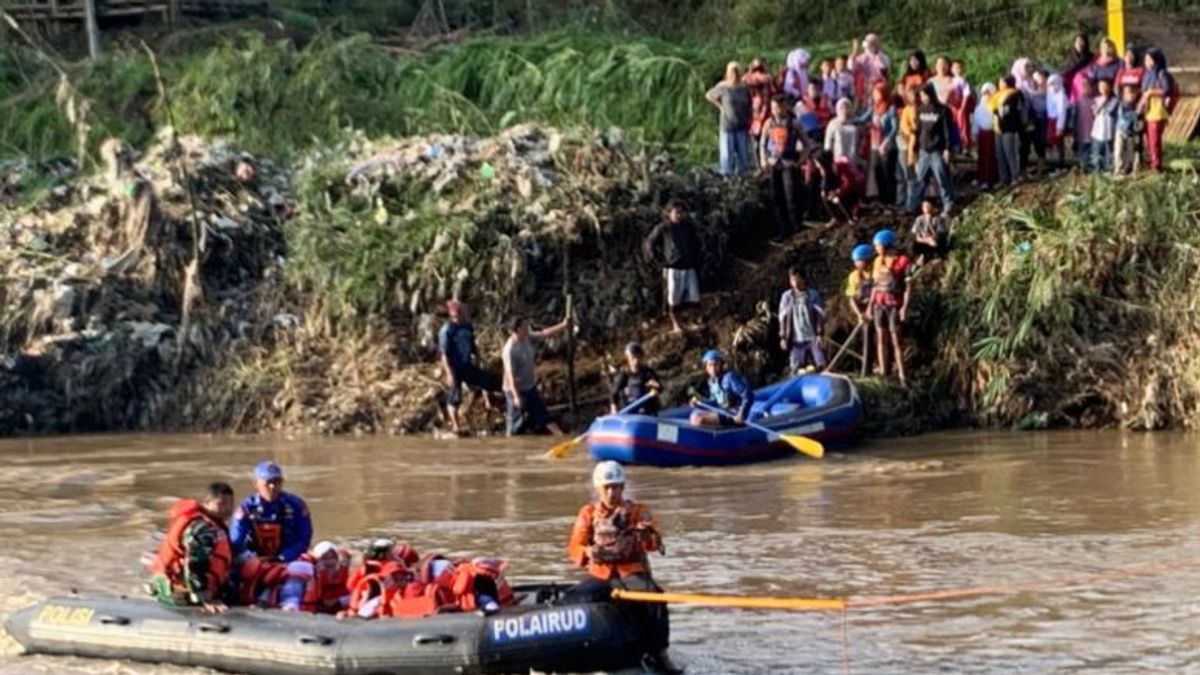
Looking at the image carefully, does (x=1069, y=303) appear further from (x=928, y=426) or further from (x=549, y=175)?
(x=549, y=175)

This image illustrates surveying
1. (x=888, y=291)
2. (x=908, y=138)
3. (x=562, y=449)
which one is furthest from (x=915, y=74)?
(x=562, y=449)

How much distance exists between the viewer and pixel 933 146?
84.3 feet

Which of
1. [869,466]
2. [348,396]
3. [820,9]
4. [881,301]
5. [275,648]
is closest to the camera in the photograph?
[275,648]

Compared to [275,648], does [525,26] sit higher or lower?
higher

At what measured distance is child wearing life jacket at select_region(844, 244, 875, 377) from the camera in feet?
80.3

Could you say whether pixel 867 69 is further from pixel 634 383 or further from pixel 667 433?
pixel 667 433

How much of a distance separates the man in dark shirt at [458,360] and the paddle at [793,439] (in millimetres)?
3207

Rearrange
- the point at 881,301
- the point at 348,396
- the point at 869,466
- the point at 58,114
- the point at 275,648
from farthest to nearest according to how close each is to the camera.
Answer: the point at 58,114 < the point at 348,396 < the point at 881,301 < the point at 869,466 < the point at 275,648

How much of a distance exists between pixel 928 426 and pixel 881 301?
1.43m

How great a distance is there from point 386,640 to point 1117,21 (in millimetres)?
19299

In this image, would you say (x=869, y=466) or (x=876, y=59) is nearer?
(x=869, y=466)

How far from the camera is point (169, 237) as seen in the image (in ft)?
91.1

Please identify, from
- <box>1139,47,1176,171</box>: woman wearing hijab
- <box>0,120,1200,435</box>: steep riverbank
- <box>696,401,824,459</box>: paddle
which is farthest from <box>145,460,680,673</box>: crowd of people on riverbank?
<box>1139,47,1176,171</box>: woman wearing hijab

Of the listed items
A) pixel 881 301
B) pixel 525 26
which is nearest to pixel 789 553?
pixel 881 301
